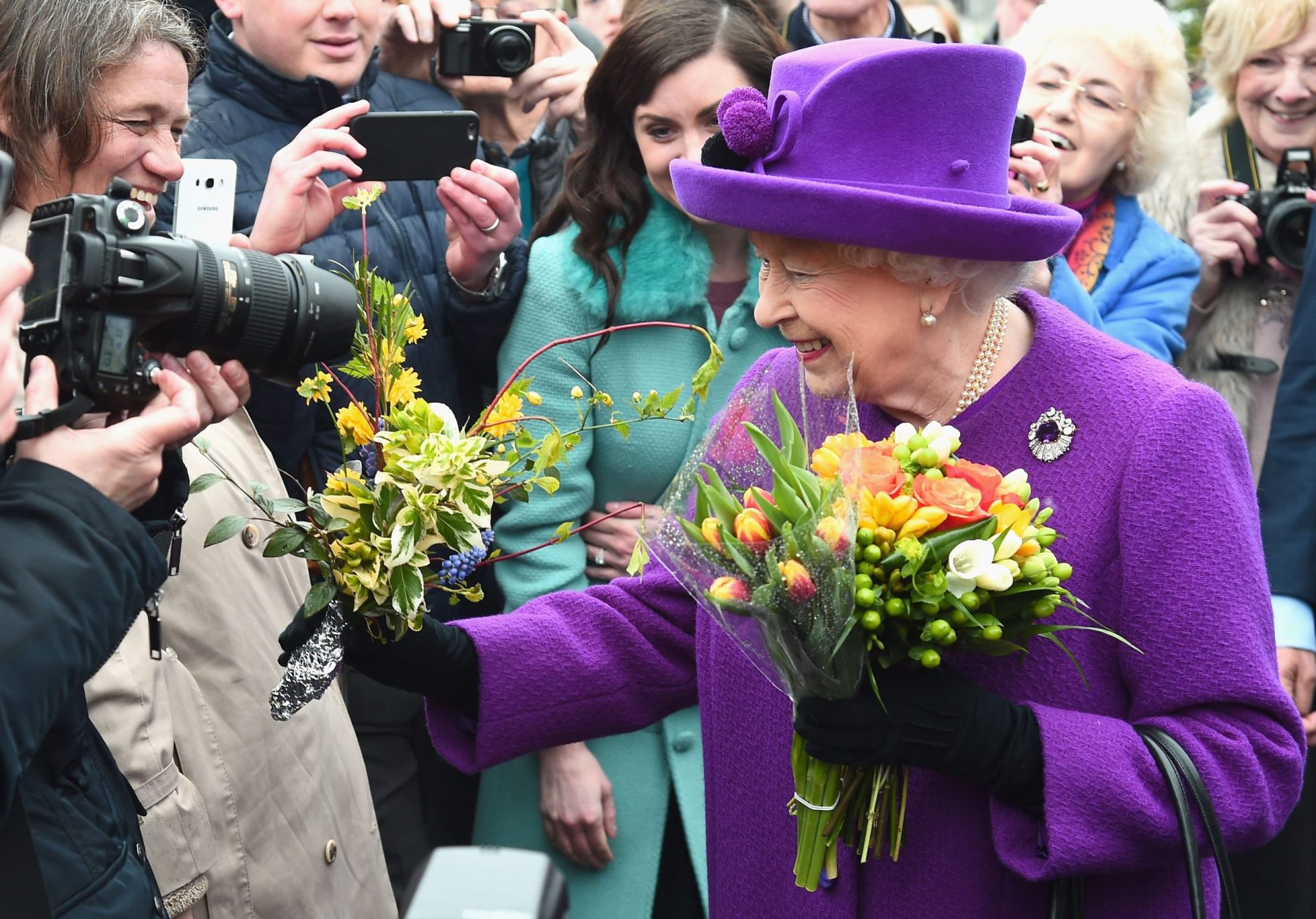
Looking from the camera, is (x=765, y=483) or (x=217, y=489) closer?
(x=765, y=483)

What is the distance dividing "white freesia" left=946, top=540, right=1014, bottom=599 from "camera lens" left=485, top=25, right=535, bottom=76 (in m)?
2.36

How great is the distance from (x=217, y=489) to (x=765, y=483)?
984mm

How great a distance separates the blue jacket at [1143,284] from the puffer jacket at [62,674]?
236 centimetres

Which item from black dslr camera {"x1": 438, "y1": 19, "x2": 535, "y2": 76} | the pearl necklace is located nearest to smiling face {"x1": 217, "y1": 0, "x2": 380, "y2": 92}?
black dslr camera {"x1": 438, "y1": 19, "x2": 535, "y2": 76}

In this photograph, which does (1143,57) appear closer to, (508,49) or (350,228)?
(508,49)

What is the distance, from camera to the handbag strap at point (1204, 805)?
191 centimetres

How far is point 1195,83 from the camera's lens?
274 inches

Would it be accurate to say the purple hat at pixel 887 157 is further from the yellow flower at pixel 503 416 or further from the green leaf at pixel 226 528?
the green leaf at pixel 226 528

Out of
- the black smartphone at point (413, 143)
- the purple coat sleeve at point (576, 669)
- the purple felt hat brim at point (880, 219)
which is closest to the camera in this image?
the purple felt hat brim at point (880, 219)

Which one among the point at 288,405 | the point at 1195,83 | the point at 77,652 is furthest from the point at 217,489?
the point at 1195,83

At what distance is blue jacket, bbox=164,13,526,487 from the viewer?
3.14m

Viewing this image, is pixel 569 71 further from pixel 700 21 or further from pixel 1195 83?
pixel 1195 83

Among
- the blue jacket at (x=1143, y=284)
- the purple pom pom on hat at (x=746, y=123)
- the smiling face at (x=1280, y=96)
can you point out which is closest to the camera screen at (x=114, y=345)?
the purple pom pom on hat at (x=746, y=123)

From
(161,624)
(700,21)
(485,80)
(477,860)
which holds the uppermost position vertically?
(477,860)
